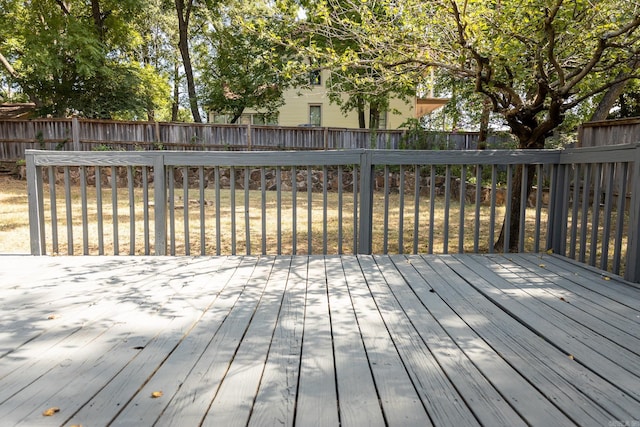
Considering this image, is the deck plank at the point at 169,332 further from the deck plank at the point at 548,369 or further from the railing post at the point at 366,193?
the deck plank at the point at 548,369

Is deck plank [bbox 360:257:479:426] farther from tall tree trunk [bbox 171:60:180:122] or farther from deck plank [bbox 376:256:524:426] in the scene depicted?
tall tree trunk [bbox 171:60:180:122]

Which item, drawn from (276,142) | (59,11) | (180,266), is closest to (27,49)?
(59,11)

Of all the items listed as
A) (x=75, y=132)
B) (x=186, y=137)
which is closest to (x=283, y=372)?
(x=186, y=137)

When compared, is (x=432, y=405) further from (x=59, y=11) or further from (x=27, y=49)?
(x=59, y=11)

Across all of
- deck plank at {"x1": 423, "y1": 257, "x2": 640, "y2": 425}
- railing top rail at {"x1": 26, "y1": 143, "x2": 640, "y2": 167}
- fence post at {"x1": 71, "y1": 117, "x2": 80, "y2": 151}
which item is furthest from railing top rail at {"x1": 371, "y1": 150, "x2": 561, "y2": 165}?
fence post at {"x1": 71, "y1": 117, "x2": 80, "y2": 151}

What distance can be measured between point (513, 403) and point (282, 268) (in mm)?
1971

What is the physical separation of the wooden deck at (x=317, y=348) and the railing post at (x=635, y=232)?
14 cm

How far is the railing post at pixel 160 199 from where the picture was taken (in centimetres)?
343

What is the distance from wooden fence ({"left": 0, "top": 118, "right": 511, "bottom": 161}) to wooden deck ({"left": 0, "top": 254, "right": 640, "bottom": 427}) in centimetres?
966

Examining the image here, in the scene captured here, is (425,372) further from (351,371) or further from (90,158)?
(90,158)

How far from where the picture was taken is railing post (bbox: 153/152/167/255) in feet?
11.3

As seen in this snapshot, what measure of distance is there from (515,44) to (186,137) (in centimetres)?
998

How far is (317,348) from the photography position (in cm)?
172

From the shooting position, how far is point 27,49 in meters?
12.6
